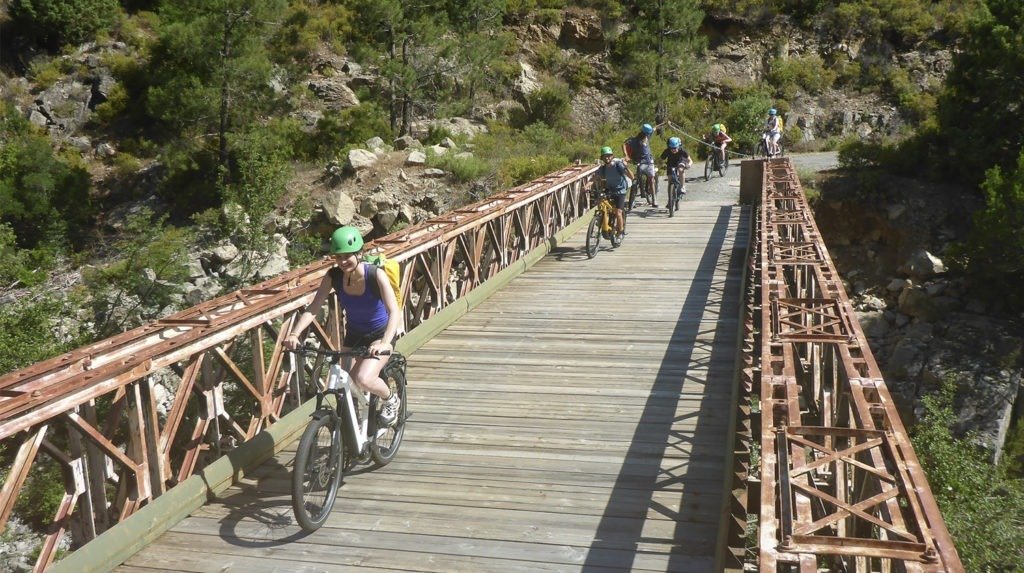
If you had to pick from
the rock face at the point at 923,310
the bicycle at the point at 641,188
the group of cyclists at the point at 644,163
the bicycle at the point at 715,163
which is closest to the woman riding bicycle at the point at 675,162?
the group of cyclists at the point at 644,163

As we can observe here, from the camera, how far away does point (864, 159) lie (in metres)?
29.5

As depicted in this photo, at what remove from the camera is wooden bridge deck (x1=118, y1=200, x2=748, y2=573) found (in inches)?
192

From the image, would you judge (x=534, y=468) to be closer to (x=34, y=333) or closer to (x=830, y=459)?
(x=830, y=459)

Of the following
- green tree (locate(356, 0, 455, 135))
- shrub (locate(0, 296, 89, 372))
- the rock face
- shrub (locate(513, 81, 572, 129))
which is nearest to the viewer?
shrub (locate(0, 296, 89, 372))

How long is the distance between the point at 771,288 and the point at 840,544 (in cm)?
412

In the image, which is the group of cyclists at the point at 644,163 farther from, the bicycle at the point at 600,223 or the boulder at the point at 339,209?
the boulder at the point at 339,209

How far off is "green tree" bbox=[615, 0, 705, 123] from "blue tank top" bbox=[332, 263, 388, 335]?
31.1 meters

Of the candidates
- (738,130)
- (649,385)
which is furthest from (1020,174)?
(649,385)

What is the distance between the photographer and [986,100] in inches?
1081

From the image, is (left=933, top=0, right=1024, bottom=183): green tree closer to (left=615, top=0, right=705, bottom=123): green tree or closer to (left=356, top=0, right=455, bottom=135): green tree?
(left=615, top=0, right=705, bottom=123): green tree

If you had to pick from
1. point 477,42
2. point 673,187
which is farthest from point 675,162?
point 477,42

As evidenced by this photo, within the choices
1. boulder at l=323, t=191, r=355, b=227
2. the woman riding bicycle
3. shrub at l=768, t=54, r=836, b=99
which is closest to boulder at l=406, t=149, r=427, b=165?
boulder at l=323, t=191, r=355, b=227

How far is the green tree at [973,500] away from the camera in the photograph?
10766 mm

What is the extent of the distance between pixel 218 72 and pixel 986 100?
2482 cm
